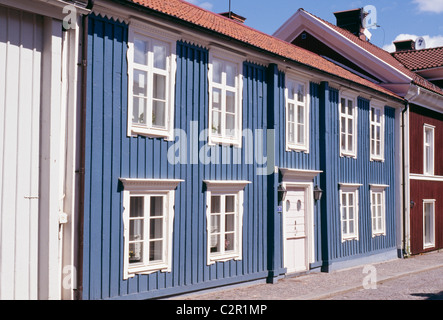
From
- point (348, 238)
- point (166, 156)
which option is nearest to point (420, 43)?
point (348, 238)

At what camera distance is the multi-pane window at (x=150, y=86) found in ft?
34.5

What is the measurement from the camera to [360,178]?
1834cm

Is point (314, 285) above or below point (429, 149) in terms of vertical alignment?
below

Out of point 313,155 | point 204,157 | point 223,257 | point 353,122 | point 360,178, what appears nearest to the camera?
point 204,157

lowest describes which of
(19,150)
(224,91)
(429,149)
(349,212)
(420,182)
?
(349,212)

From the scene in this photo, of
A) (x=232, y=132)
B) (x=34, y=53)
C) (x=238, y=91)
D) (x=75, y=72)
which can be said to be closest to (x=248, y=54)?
(x=238, y=91)

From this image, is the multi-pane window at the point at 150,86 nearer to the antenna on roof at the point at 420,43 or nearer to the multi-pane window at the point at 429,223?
the multi-pane window at the point at 429,223

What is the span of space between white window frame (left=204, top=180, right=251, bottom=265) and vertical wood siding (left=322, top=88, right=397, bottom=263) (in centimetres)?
401

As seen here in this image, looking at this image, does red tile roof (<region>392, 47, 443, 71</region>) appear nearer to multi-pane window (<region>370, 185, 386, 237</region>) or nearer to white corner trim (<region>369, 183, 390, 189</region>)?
white corner trim (<region>369, 183, 390, 189</region>)

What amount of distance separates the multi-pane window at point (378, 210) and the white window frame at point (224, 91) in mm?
7578

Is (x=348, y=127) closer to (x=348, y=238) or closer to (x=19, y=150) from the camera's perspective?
(x=348, y=238)

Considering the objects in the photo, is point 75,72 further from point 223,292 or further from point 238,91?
point 223,292

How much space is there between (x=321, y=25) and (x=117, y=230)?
14280mm

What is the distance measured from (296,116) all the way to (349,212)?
4209 millimetres
